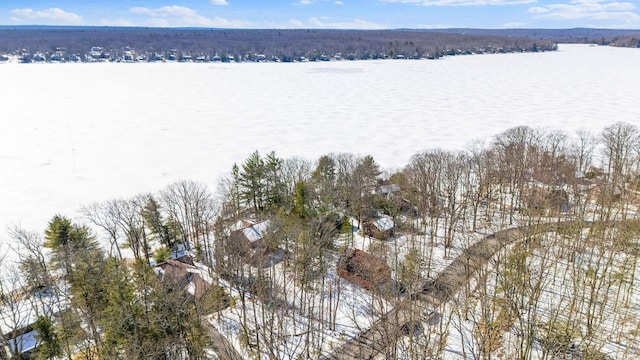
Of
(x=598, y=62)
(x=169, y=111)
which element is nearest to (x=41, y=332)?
(x=169, y=111)

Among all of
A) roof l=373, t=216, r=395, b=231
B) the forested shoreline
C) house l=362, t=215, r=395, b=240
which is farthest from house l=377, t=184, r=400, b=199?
house l=362, t=215, r=395, b=240

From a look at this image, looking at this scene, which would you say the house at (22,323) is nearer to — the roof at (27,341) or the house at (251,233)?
the roof at (27,341)

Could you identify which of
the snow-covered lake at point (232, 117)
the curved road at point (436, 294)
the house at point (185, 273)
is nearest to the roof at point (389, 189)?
the snow-covered lake at point (232, 117)

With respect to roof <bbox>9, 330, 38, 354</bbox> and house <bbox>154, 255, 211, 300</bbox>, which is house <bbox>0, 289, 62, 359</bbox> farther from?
house <bbox>154, 255, 211, 300</bbox>

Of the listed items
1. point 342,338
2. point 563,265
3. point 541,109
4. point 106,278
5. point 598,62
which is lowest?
point 342,338

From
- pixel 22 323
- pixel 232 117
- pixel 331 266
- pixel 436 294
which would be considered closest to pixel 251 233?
pixel 331 266

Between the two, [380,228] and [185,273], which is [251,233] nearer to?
[185,273]

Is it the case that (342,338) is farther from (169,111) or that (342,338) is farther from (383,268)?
(169,111)
